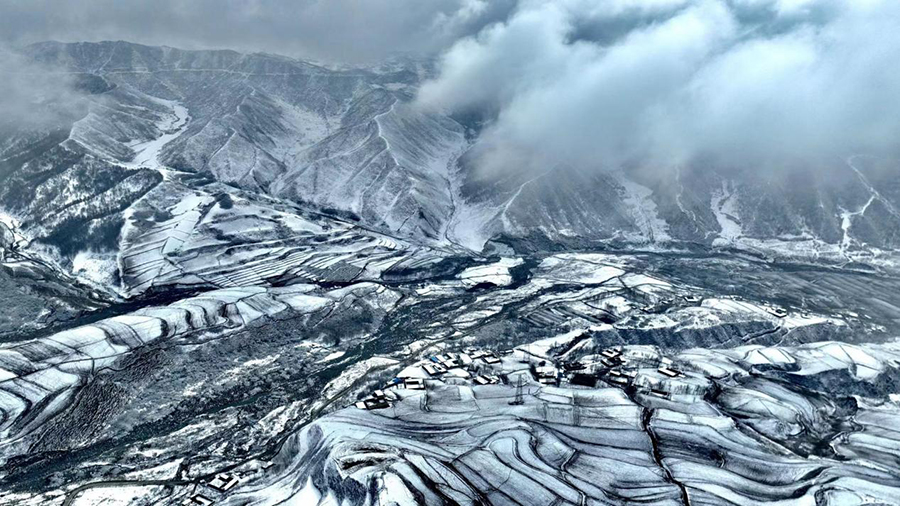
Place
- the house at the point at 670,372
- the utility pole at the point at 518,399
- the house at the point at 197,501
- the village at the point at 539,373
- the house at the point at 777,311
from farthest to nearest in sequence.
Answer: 1. the house at the point at 777,311
2. the house at the point at 670,372
3. the village at the point at 539,373
4. the utility pole at the point at 518,399
5. the house at the point at 197,501

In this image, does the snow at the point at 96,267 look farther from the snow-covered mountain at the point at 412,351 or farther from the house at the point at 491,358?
the house at the point at 491,358

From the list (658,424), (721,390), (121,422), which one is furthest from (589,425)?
(121,422)

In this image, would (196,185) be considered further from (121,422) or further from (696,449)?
(696,449)

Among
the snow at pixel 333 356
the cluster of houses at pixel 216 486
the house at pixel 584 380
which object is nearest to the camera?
the cluster of houses at pixel 216 486

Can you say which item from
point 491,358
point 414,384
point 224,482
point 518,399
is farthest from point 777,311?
point 224,482

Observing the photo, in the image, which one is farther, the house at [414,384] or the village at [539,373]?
the house at [414,384]

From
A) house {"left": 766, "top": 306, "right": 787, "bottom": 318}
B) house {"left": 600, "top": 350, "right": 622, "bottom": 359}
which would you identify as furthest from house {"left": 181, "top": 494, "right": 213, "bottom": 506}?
house {"left": 766, "top": 306, "right": 787, "bottom": 318}

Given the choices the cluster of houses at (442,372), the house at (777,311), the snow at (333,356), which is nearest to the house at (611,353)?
the cluster of houses at (442,372)

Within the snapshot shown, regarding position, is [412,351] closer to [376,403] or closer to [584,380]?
[376,403]

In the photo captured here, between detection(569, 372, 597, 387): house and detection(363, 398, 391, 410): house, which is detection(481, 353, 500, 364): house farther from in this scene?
detection(363, 398, 391, 410): house
